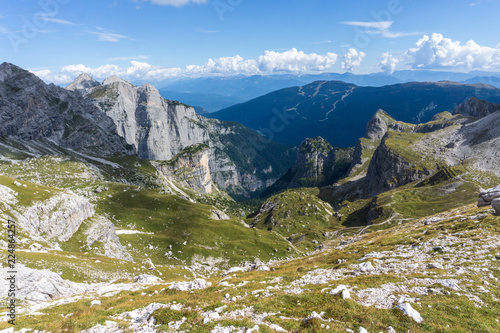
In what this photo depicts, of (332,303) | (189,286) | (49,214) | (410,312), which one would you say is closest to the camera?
(410,312)

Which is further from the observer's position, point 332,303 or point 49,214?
point 49,214

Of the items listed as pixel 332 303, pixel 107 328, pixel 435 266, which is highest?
pixel 332 303

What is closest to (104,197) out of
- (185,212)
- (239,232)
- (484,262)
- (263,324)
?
(185,212)

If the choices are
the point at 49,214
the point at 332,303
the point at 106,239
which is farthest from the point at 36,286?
the point at 106,239

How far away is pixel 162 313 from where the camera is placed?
21.5m

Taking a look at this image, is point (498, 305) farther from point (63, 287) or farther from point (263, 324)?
point (63, 287)

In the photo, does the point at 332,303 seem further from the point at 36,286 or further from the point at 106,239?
the point at 106,239

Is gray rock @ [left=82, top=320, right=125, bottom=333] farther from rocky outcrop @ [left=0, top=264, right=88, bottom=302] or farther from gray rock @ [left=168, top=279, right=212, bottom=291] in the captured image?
rocky outcrop @ [left=0, top=264, right=88, bottom=302]

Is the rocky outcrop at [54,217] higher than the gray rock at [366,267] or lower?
lower

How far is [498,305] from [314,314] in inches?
571

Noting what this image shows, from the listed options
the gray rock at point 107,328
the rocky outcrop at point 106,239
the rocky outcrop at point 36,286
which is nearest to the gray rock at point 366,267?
the gray rock at point 107,328

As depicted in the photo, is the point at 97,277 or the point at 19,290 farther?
the point at 97,277

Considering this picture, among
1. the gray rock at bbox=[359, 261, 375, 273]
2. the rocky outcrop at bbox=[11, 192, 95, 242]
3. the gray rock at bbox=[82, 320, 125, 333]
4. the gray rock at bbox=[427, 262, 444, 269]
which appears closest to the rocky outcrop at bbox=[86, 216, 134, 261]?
the rocky outcrop at bbox=[11, 192, 95, 242]

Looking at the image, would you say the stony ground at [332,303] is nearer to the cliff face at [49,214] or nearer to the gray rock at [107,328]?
the gray rock at [107,328]
